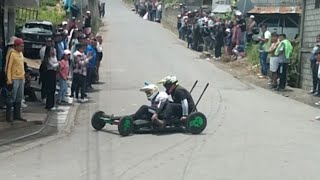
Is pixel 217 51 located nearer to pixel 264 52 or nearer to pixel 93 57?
pixel 264 52

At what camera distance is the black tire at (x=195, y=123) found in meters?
14.2

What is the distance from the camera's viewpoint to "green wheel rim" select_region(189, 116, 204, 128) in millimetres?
14242

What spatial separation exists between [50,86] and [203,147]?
5.72 m

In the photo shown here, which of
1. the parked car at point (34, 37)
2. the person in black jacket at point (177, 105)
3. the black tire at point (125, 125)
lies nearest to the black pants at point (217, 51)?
the parked car at point (34, 37)

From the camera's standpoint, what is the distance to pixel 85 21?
1395 inches

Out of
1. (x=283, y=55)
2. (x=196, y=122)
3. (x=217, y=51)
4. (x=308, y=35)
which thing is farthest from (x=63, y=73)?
(x=217, y=51)

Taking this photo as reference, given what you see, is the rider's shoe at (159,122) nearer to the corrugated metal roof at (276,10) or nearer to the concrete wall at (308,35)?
the concrete wall at (308,35)

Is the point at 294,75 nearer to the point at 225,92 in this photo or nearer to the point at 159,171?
the point at 225,92

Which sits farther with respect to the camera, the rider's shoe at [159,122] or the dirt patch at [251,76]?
the dirt patch at [251,76]

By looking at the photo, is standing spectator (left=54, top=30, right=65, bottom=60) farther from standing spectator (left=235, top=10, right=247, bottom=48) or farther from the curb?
standing spectator (left=235, top=10, right=247, bottom=48)

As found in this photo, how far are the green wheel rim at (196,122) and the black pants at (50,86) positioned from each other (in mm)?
4471

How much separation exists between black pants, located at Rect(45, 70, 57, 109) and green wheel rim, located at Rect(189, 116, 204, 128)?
4.47 m

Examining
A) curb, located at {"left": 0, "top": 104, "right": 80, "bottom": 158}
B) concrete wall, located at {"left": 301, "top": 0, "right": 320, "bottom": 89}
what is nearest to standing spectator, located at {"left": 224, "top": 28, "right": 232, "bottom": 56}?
concrete wall, located at {"left": 301, "top": 0, "right": 320, "bottom": 89}

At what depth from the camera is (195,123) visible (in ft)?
46.8
